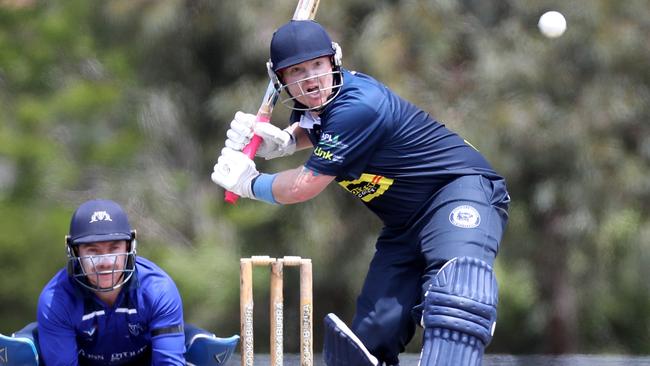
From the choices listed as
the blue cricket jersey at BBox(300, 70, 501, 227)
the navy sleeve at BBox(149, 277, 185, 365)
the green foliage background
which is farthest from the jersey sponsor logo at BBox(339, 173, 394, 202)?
the green foliage background

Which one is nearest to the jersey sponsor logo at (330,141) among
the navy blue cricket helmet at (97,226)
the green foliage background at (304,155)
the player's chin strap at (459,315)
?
the player's chin strap at (459,315)

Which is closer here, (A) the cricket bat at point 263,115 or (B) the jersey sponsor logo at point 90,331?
(B) the jersey sponsor logo at point 90,331

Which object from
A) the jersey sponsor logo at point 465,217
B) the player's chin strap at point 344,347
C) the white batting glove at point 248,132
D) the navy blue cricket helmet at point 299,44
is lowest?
the player's chin strap at point 344,347

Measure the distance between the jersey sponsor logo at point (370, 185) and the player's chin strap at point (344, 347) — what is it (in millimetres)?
397

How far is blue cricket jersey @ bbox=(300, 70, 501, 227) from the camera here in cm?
397

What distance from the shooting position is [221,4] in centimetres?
980

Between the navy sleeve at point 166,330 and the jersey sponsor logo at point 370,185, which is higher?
the jersey sponsor logo at point 370,185

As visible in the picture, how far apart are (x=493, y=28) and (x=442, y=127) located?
5.65 metres

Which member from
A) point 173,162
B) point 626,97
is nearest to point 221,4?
point 173,162

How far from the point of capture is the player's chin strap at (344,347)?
13.2ft

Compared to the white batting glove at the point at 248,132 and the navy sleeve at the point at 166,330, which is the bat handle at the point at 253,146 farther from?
the navy sleeve at the point at 166,330

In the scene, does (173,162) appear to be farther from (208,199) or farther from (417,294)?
(417,294)

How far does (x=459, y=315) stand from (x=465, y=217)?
0.33 m

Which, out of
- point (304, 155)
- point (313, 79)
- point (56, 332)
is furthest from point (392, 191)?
point (304, 155)
